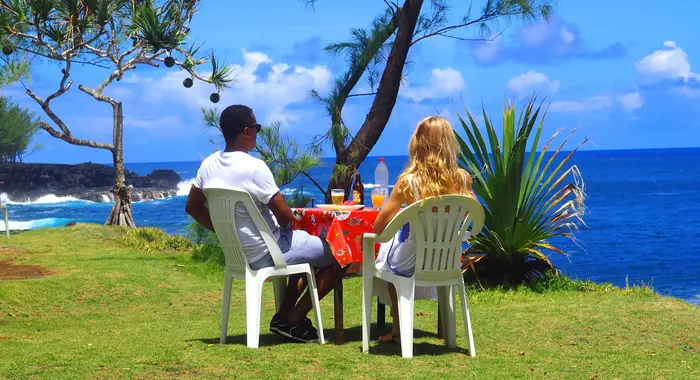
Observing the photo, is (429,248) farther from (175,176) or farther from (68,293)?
(175,176)

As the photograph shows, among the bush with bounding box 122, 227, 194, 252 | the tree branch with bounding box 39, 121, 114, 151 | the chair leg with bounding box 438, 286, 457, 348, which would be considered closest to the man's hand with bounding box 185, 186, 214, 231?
the chair leg with bounding box 438, 286, 457, 348

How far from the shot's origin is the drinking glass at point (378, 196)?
525 cm

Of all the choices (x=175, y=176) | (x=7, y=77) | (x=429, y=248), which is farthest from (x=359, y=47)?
(x=175, y=176)

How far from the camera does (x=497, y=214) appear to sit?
24.4 ft

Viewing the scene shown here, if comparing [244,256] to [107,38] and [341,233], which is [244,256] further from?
[107,38]

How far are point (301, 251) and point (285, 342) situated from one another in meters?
0.55

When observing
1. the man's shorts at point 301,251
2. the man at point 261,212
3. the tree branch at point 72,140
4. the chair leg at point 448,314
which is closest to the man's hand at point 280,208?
the man at point 261,212

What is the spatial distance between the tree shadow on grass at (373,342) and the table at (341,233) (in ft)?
0.66

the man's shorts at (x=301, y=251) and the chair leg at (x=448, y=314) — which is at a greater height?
the man's shorts at (x=301, y=251)

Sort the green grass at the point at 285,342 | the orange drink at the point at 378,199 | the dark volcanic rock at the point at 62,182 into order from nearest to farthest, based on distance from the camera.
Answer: the green grass at the point at 285,342 < the orange drink at the point at 378,199 < the dark volcanic rock at the point at 62,182

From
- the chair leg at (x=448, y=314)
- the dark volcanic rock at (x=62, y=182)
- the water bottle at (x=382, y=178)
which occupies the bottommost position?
the chair leg at (x=448, y=314)

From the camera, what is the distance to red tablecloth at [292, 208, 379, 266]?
472 centimetres

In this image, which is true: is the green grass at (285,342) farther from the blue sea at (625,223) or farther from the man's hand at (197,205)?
the blue sea at (625,223)

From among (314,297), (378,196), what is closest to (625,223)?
(378,196)
